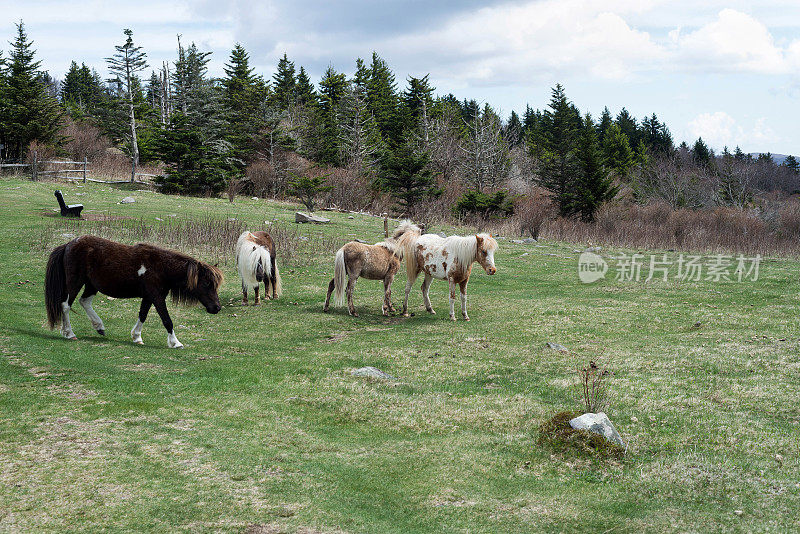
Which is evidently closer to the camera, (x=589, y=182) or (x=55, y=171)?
(x=55, y=171)

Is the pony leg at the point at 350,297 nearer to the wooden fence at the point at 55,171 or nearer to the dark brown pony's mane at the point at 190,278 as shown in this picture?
the dark brown pony's mane at the point at 190,278

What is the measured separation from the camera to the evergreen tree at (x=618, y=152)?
66125 millimetres

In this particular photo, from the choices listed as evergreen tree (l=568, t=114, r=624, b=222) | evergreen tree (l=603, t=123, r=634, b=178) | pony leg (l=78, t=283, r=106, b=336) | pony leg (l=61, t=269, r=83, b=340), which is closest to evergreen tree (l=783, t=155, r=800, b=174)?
evergreen tree (l=603, t=123, r=634, b=178)

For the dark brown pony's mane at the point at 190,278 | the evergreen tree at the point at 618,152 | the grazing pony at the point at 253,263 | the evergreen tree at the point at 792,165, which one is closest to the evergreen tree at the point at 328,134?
the evergreen tree at the point at 618,152

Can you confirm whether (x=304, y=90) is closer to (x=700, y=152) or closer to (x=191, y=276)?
(x=700, y=152)

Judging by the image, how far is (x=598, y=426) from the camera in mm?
6996

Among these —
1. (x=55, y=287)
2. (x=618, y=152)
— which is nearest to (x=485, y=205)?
(x=55, y=287)

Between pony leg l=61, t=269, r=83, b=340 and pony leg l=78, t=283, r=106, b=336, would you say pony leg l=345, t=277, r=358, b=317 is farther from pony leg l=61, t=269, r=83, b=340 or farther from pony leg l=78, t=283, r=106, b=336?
pony leg l=61, t=269, r=83, b=340

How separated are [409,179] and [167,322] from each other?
31606 mm

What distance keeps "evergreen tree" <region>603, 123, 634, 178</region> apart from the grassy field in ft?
178

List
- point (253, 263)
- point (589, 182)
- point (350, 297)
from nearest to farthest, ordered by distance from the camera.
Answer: point (350, 297) < point (253, 263) < point (589, 182)

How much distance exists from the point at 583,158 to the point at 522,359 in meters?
33.0

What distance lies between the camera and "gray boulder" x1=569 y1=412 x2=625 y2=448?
273 inches

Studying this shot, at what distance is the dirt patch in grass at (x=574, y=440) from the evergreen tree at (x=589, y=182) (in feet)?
116
